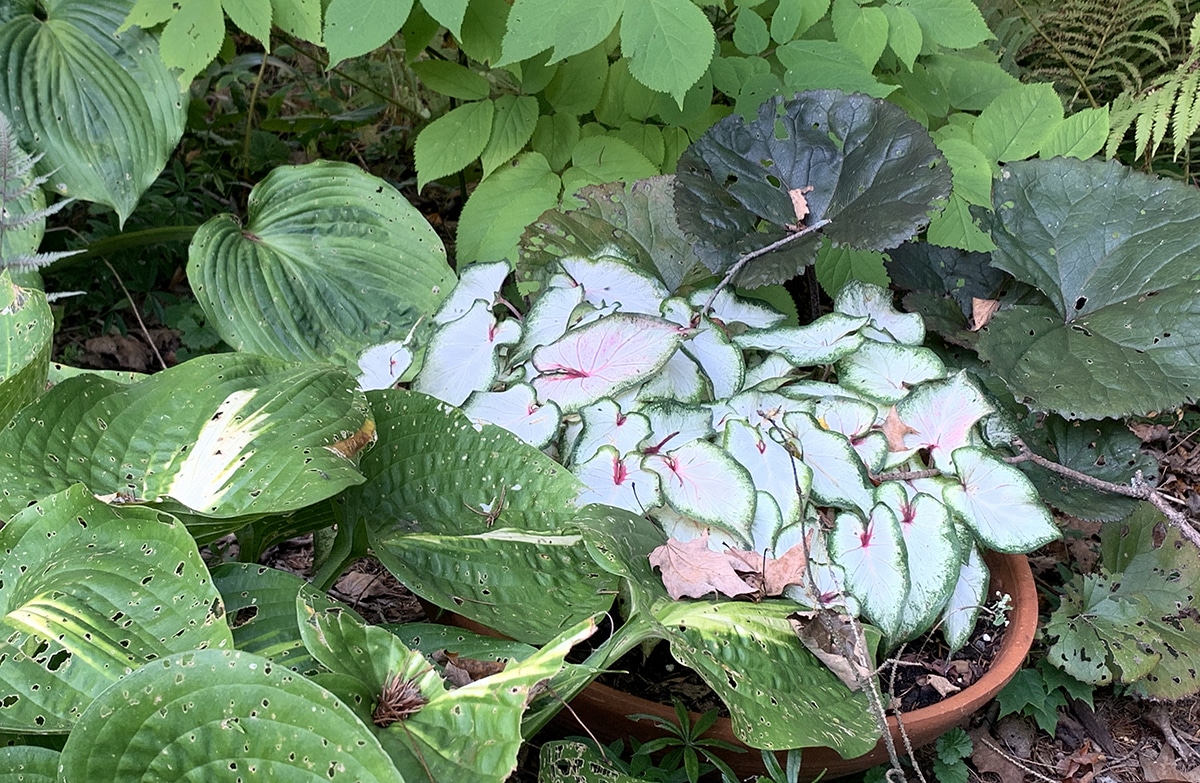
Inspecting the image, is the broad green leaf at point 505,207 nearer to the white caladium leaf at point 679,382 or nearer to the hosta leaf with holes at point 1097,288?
the white caladium leaf at point 679,382

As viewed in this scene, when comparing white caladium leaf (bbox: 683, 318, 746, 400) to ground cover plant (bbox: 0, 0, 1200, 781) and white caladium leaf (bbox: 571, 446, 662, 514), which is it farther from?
white caladium leaf (bbox: 571, 446, 662, 514)

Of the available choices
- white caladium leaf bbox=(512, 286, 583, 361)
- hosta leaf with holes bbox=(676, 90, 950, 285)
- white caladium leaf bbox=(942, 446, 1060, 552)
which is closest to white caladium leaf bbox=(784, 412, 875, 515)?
white caladium leaf bbox=(942, 446, 1060, 552)

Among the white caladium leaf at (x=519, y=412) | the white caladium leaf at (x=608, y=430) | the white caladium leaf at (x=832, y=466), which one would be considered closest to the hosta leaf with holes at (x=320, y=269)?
the white caladium leaf at (x=519, y=412)

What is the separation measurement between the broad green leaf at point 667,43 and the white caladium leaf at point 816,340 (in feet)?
1.05

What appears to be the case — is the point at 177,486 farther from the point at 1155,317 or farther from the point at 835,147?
the point at 1155,317

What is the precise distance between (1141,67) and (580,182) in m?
1.81

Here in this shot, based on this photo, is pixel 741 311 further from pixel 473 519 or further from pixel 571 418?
pixel 473 519

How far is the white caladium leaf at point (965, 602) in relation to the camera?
1.04 m

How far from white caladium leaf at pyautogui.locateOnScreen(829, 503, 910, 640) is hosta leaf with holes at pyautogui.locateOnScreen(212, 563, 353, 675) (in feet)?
1.74

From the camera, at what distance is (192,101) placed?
2.20 meters

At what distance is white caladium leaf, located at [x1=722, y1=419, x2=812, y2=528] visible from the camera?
3.34ft

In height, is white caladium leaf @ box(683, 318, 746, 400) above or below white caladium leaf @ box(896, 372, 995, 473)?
above

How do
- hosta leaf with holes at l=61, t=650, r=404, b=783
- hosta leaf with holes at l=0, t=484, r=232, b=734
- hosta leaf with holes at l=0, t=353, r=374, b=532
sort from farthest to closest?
1. hosta leaf with holes at l=0, t=353, r=374, b=532
2. hosta leaf with holes at l=0, t=484, r=232, b=734
3. hosta leaf with holes at l=61, t=650, r=404, b=783

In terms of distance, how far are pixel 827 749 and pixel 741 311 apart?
0.58 metres
